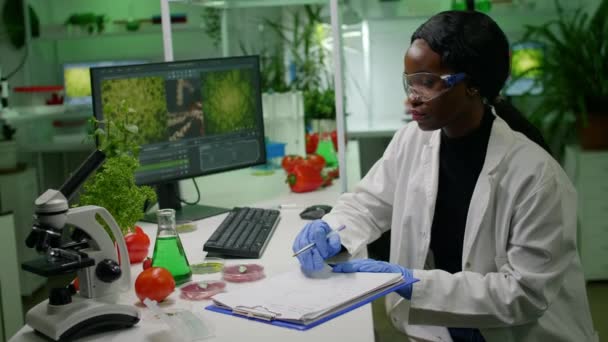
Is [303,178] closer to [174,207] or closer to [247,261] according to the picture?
[174,207]

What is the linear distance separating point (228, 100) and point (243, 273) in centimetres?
85

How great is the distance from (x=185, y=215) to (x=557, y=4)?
2.99 metres

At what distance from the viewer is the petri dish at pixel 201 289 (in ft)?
4.85

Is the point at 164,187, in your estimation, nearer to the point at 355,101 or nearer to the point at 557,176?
the point at 557,176

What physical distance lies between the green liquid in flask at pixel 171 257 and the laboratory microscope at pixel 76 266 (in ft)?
0.43

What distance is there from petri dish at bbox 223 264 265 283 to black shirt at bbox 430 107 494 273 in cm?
44

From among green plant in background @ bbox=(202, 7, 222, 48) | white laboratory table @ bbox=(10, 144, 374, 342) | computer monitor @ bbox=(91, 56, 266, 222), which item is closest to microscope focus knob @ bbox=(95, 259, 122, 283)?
white laboratory table @ bbox=(10, 144, 374, 342)

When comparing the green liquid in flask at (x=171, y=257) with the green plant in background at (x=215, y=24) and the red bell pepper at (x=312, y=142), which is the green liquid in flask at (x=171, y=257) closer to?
the red bell pepper at (x=312, y=142)

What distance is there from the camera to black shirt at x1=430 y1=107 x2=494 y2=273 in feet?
5.49

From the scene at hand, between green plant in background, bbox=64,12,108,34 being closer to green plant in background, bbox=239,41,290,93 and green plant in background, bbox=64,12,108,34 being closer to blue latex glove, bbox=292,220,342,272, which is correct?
green plant in background, bbox=239,41,290,93

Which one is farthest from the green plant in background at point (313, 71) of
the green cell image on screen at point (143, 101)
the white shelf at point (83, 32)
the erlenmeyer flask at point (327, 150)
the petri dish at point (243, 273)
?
the petri dish at point (243, 273)

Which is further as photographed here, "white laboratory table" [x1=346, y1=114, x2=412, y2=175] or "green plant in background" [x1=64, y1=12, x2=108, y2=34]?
"green plant in background" [x1=64, y1=12, x2=108, y2=34]

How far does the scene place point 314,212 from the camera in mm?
2174

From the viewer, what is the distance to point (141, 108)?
2092 millimetres
